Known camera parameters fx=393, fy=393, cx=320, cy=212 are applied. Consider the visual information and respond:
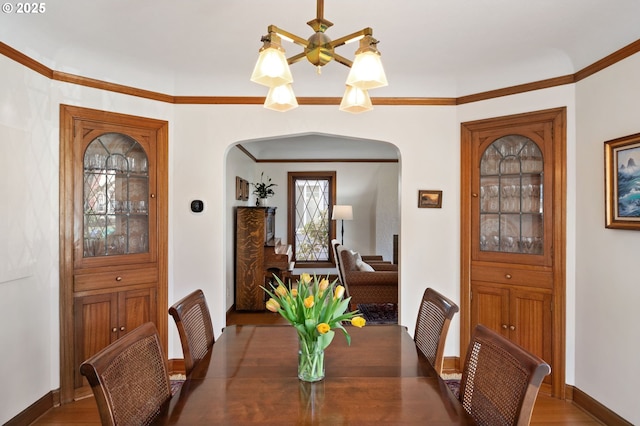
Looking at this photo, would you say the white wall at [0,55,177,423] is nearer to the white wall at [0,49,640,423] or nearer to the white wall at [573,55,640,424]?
the white wall at [0,49,640,423]

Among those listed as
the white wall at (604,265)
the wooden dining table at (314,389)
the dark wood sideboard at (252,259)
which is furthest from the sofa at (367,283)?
the wooden dining table at (314,389)

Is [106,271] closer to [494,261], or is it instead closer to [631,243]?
[494,261]

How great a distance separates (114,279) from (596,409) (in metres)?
3.68

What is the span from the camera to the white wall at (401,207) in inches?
98.7

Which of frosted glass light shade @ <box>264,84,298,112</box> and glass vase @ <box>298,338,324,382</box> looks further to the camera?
frosted glass light shade @ <box>264,84,298,112</box>

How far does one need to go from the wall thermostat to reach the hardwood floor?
166 cm

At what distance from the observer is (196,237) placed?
3.51 meters

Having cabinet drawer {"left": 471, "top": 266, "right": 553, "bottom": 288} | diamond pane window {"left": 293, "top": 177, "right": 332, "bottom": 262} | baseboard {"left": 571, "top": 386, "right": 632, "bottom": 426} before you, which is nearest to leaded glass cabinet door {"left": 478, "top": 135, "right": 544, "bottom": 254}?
cabinet drawer {"left": 471, "top": 266, "right": 553, "bottom": 288}

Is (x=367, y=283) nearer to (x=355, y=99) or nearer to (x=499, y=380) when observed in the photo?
(x=355, y=99)

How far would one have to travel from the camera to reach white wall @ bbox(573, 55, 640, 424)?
2.44 meters

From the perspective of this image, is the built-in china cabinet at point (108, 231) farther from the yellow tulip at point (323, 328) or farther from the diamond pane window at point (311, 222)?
the diamond pane window at point (311, 222)

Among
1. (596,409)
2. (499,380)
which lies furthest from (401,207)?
(499,380)

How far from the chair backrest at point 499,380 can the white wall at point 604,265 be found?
1.61 m

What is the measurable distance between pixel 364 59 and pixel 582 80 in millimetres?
2300
